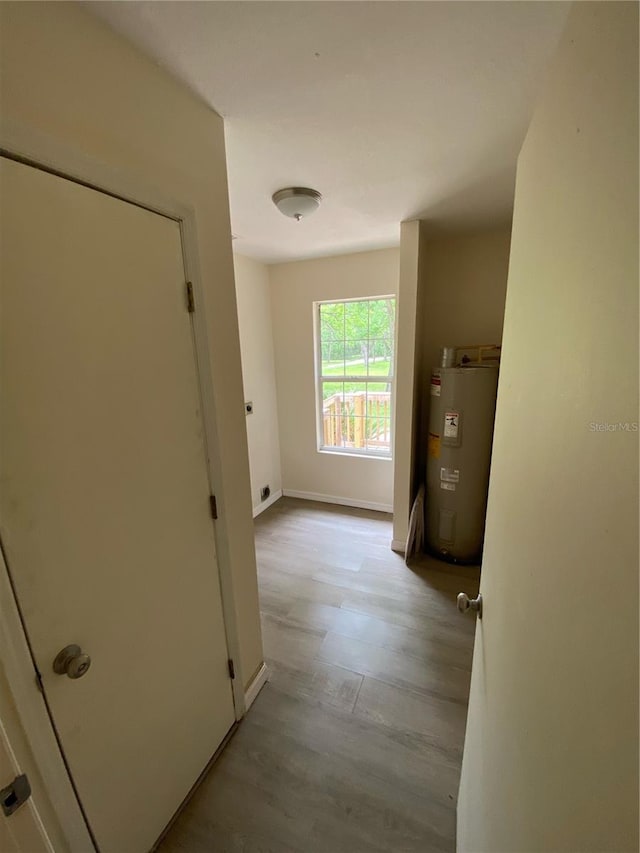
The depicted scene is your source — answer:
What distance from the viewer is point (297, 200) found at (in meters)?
1.69

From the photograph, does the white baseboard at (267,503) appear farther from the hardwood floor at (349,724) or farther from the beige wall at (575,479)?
the beige wall at (575,479)

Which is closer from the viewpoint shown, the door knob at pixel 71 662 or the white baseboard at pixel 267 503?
the door knob at pixel 71 662

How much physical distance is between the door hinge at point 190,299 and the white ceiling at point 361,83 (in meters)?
0.59

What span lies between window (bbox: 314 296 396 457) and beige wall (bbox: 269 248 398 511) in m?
0.11

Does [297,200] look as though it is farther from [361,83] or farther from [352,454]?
[352,454]

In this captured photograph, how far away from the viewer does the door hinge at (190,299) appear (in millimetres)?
1110

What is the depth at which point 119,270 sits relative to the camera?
89cm

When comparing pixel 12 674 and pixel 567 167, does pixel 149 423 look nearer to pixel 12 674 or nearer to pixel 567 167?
pixel 12 674

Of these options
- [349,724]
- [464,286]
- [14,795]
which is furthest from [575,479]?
[464,286]

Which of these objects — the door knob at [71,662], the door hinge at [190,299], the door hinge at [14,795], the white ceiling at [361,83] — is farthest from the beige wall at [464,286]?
the door hinge at [14,795]

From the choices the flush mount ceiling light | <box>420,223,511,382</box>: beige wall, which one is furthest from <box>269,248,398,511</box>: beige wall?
the flush mount ceiling light

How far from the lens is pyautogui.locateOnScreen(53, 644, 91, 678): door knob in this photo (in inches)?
31.6

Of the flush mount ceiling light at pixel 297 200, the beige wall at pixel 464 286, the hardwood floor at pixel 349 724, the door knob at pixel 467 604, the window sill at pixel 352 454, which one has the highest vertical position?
the flush mount ceiling light at pixel 297 200

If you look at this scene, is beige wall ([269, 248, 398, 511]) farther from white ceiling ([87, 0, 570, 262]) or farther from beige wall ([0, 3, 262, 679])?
beige wall ([0, 3, 262, 679])
